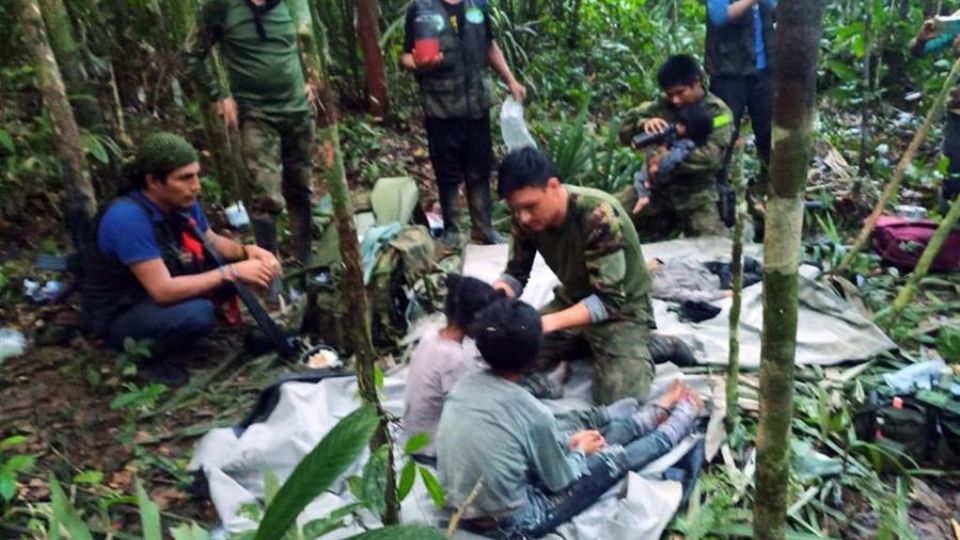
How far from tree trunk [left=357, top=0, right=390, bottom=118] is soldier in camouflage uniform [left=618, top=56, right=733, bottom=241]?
101 inches

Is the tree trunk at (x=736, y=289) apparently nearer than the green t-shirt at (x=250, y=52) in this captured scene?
Yes

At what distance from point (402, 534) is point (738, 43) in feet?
15.0

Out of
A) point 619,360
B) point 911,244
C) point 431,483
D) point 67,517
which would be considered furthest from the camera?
point 911,244

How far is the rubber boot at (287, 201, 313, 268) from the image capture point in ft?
17.2

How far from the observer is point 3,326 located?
A: 4.47 meters

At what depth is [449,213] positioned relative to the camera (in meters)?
5.74

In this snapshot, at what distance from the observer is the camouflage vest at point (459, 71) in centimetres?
530

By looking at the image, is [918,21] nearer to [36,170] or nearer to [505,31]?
[505,31]

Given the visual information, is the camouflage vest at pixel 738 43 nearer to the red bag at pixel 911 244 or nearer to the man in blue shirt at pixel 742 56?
the man in blue shirt at pixel 742 56

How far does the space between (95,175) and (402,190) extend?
73.7 inches

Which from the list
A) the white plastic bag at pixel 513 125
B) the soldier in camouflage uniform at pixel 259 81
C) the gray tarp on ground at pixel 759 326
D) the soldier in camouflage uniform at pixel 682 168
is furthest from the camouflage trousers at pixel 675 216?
the soldier in camouflage uniform at pixel 259 81

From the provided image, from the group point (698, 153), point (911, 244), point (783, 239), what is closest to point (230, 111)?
point (698, 153)

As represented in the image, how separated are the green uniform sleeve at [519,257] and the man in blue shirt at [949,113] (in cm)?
274

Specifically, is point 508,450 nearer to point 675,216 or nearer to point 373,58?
point 675,216
